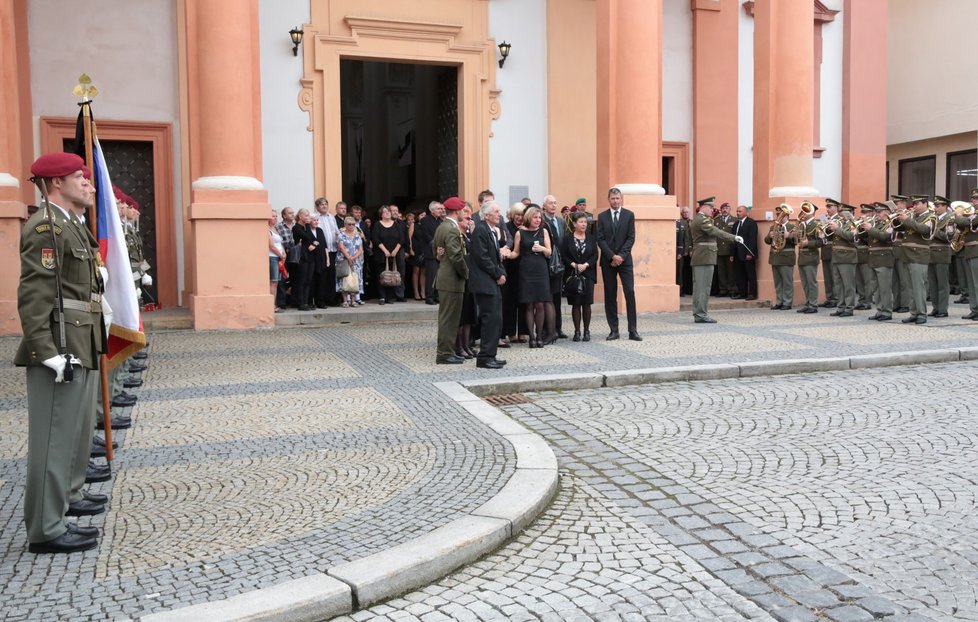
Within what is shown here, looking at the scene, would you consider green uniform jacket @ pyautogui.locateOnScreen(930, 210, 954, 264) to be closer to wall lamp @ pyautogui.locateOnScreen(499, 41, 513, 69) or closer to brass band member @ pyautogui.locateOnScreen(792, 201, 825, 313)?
brass band member @ pyautogui.locateOnScreen(792, 201, 825, 313)

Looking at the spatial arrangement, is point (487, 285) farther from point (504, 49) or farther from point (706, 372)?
point (504, 49)

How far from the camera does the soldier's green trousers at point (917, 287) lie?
44.8ft

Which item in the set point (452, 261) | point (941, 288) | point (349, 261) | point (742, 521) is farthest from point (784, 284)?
point (742, 521)

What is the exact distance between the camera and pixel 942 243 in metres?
14.5

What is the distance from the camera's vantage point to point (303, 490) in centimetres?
512

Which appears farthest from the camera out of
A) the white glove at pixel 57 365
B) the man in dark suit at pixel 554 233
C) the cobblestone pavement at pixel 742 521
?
the man in dark suit at pixel 554 233

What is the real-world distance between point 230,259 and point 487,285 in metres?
5.07

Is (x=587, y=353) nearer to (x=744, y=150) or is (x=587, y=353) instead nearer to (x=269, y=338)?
(x=269, y=338)

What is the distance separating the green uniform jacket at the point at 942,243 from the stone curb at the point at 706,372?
165 inches

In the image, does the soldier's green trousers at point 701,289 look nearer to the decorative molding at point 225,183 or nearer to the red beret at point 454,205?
the red beret at point 454,205

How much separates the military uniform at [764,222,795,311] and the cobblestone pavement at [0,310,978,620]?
7.51m

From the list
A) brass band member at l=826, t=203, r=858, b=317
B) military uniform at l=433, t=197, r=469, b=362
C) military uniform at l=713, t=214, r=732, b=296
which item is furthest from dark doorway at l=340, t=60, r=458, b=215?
military uniform at l=433, t=197, r=469, b=362

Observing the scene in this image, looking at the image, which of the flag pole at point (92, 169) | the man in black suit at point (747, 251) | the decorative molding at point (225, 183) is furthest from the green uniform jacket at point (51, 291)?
the man in black suit at point (747, 251)

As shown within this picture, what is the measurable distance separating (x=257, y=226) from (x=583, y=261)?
4782 mm
